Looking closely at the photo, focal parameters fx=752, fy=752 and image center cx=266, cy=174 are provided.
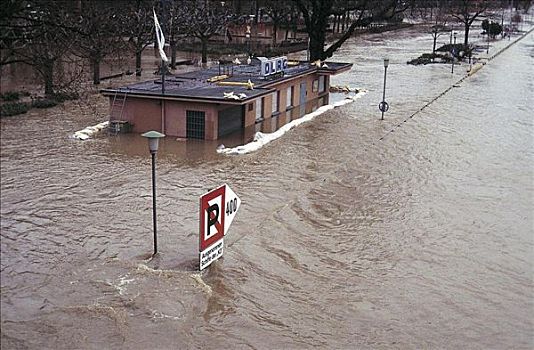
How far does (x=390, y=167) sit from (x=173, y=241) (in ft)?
23.7

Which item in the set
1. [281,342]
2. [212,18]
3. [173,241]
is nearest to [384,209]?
[173,241]

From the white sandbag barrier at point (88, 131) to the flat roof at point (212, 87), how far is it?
0.94m

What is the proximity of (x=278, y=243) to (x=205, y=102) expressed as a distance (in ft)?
24.5

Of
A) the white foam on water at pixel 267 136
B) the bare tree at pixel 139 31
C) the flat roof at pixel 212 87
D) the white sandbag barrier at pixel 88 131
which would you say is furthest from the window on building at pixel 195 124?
the bare tree at pixel 139 31

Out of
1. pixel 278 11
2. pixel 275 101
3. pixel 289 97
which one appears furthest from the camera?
pixel 278 11

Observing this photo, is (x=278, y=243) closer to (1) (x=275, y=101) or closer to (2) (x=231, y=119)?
(2) (x=231, y=119)

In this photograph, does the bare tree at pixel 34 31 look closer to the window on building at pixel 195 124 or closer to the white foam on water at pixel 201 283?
the white foam on water at pixel 201 283

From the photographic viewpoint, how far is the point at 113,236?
473 inches

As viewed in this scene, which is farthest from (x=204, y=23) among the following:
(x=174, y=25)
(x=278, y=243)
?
(x=278, y=243)

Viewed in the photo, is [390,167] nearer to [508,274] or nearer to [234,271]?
[508,274]

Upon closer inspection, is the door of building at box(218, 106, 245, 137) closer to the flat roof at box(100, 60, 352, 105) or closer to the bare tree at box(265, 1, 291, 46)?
the flat roof at box(100, 60, 352, 105)

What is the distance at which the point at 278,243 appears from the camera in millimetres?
12039

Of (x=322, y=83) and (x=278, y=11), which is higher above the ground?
(x=278, y=11)

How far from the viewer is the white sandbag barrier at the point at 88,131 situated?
61.9 feet
